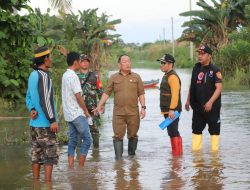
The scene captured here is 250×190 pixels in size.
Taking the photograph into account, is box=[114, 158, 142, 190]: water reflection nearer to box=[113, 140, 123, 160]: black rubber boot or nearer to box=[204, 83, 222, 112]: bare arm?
box=[113, 140, 123, 160]: black rubber boot

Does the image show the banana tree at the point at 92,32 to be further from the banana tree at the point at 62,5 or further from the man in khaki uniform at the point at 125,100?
the man in khaki uniform at the point at 125,100

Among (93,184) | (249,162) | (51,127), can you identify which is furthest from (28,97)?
(249,162)

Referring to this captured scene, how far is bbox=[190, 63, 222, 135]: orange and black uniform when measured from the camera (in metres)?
9.84

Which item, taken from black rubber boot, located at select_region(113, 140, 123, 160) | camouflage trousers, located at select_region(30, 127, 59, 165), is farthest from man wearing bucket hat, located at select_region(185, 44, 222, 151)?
camouflage trousers, located at select_region(30, 127, 59, 165)

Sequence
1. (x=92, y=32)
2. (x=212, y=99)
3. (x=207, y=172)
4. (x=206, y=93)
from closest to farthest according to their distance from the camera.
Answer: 1. (x=207, y=172)
2. (x=212, y=99)
3. (x=206, y=93)
4. (x=92, y=32)

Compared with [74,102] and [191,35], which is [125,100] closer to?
[74,102]

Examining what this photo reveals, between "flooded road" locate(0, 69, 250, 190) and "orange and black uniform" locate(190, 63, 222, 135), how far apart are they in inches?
18.4

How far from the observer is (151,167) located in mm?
9055

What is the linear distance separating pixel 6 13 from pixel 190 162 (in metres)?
3.48

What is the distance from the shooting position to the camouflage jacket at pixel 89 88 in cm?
1068

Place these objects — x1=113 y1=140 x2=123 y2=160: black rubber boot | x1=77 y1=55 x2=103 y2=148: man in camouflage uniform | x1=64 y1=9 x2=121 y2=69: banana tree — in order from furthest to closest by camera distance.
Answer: x1=64 y1=9 x2=121 y2=69: banana tree < x1=77 y1=55 x2=103 y2=148: man in camouflage uniform < x1=113 y1=140 x2=123 y2=160: black rubber boot

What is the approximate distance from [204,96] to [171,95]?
52 cm

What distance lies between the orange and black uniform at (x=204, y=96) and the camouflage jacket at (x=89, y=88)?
68.5 inches

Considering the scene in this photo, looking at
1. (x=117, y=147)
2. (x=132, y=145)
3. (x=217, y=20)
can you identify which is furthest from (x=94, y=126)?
(x=217, y=20)
